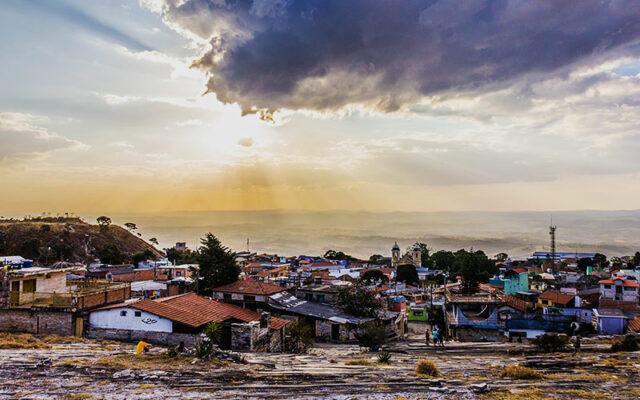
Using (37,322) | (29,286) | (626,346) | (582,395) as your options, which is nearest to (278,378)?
(582,395)

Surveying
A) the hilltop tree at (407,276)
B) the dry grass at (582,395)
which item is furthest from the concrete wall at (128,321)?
the hilltop tree at (407,276)

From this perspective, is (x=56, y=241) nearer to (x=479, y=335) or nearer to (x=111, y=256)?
(x=111, y=256)

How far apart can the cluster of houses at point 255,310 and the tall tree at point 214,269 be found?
1353 millimetres

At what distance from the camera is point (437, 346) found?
90.8 ft

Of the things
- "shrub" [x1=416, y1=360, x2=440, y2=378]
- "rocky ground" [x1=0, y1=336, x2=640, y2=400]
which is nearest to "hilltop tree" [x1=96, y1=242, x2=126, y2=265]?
"rocky ground" [x1=0, y1=336, x2=640, y2=400]

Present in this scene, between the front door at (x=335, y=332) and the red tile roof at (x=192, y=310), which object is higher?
the red tile roof at (x=192, y=310)

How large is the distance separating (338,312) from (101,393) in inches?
1130

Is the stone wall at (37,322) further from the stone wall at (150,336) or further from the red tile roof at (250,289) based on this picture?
the red tile roof at (250,289)

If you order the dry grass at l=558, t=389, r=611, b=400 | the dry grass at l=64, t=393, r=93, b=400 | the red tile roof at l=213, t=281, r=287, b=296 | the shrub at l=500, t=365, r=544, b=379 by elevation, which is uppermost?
the dry grass at l=64, t=393, r=93, b=400

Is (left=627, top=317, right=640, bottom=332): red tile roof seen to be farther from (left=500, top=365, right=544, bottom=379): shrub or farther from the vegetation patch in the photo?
(left=500, top=365, right=544, bottom=379): shrub

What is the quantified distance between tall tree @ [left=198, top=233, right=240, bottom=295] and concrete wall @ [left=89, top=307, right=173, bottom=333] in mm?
18734

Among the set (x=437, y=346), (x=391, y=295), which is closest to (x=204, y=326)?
(x=437, y=346)

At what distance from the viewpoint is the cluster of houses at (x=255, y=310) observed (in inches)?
867

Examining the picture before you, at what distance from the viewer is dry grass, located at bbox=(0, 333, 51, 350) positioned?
1800 centimetres
